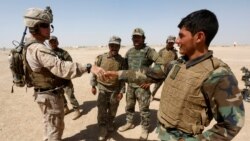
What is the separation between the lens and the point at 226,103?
1.94m

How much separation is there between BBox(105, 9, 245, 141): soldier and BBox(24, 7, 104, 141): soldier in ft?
5.30

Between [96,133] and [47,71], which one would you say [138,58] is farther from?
[47,71]

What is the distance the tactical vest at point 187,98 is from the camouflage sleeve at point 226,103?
0.10 meters

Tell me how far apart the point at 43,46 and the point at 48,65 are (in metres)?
0.32

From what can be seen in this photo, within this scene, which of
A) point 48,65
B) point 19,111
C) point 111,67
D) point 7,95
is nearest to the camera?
point 48,65

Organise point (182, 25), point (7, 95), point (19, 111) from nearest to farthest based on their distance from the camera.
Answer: point (182, 25) < point (19, 111) < point (7, 95)

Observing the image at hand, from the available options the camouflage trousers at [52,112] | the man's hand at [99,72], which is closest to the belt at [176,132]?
the man's hand at [99,72]

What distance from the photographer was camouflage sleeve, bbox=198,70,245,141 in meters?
1.93

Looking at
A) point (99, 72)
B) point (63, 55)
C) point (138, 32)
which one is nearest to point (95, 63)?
point (63, 55)

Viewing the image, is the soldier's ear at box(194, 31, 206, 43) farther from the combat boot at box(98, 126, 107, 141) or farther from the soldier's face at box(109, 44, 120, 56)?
the combat boot at box(98, 126, 107, 141)

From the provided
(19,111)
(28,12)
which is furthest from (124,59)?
(19,111)

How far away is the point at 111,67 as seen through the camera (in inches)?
233

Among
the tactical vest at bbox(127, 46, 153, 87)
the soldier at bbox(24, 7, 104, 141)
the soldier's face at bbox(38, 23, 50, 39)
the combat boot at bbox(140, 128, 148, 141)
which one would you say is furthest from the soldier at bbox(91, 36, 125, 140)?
the soldier's face at bbox(38, 23, 50, 39)

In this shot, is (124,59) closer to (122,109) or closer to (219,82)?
(122,109)
